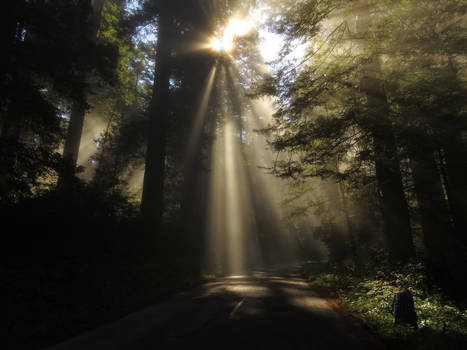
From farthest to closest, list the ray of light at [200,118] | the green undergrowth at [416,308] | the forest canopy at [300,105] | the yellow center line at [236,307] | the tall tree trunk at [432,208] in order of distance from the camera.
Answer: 1. the ray of light at [200,118]
2. the tall tree trunk at [432,208]
3. the forest canopy at [300,105]
4. the yellow center line at [236,307]
5. the green undergrowth at [416,308]

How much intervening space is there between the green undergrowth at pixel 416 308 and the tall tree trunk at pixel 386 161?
0.93 meters

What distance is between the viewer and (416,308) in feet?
22.8

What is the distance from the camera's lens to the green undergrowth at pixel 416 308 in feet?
16.6

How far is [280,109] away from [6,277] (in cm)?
951

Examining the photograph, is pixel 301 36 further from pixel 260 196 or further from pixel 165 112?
pixel 260 196

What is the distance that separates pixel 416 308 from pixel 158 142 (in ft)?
44.5

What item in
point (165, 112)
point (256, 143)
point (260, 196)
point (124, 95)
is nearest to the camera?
point (165, 112)

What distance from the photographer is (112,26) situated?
18.8 metres

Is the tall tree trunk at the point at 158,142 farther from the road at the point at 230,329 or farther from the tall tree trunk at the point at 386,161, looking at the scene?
the tall tree trunk at the point at 386,161

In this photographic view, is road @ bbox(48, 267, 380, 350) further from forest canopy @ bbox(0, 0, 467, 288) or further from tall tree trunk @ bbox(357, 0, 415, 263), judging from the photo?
forest canopy @ bbox(0, 0, 467, 288)

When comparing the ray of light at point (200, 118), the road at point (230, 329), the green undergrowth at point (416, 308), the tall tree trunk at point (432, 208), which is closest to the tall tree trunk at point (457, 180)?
the tall tree trunk at point (432, 208)

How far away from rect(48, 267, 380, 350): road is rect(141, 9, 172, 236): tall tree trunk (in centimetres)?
741

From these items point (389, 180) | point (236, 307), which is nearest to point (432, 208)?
point (389, 180)

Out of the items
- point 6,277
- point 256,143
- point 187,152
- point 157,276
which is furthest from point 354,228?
point 256,143
